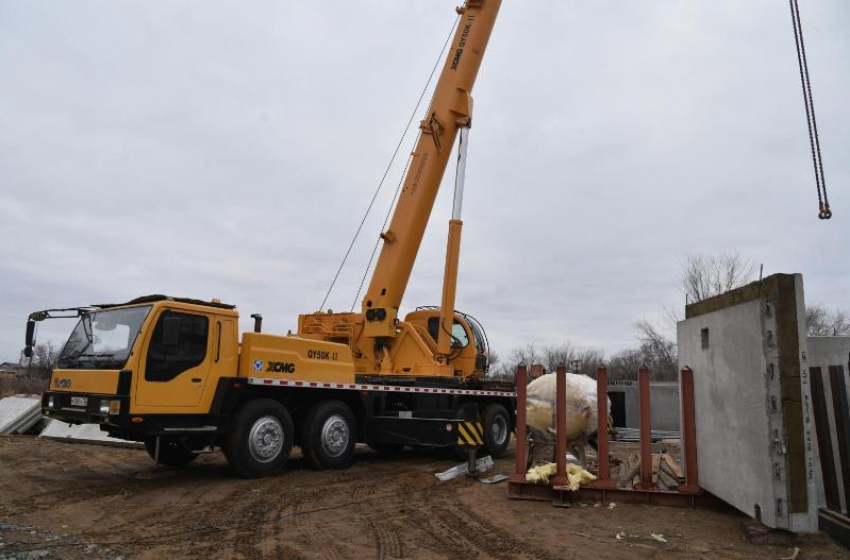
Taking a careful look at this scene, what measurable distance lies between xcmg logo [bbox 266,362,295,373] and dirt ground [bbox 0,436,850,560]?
1543 millimetres

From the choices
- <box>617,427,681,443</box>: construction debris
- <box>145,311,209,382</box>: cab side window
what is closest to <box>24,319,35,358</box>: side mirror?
<box>145,311,209,382</box>: cab side window

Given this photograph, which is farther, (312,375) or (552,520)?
(312,375)

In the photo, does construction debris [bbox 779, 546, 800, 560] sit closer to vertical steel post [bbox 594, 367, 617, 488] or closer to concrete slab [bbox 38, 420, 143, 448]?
vertical steel post [bbox 594, 367, 617, 488]

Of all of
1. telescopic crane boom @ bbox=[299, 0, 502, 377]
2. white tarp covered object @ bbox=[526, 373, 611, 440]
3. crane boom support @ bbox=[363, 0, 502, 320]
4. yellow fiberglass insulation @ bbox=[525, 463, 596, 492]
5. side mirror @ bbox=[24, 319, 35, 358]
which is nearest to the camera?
yellow fiberglass insulation @ bbox=[525, 463, 596, 492]

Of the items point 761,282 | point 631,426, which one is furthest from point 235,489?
point 631,426

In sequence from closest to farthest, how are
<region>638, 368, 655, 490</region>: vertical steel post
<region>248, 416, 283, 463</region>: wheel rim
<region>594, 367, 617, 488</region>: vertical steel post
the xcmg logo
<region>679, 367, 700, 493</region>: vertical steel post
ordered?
<region>679, 367, 700, 493</region>: vertical steel post, <region>638, 368, 655, 490</region>: vertical steel post, <region>594, 367, 617, 488</region>: vertical steel post, <region>248, 416, 283, 463</region>: wheel rim, the xcmg logo

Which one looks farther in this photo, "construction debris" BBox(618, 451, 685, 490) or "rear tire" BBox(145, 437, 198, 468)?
"rear tire" BBox(145, 437, 198, 468)

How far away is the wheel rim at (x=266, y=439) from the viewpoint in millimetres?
8594

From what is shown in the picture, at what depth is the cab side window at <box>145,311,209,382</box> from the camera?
7.71m

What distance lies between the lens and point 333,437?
9.74m

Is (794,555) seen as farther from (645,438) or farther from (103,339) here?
(103,339)

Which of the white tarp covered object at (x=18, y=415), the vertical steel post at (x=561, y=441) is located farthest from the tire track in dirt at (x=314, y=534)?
the white tarp covered object at (x=18, y=415)

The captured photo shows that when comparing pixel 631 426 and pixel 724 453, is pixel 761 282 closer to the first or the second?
pixel 724 453

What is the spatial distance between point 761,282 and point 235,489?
6582mm
